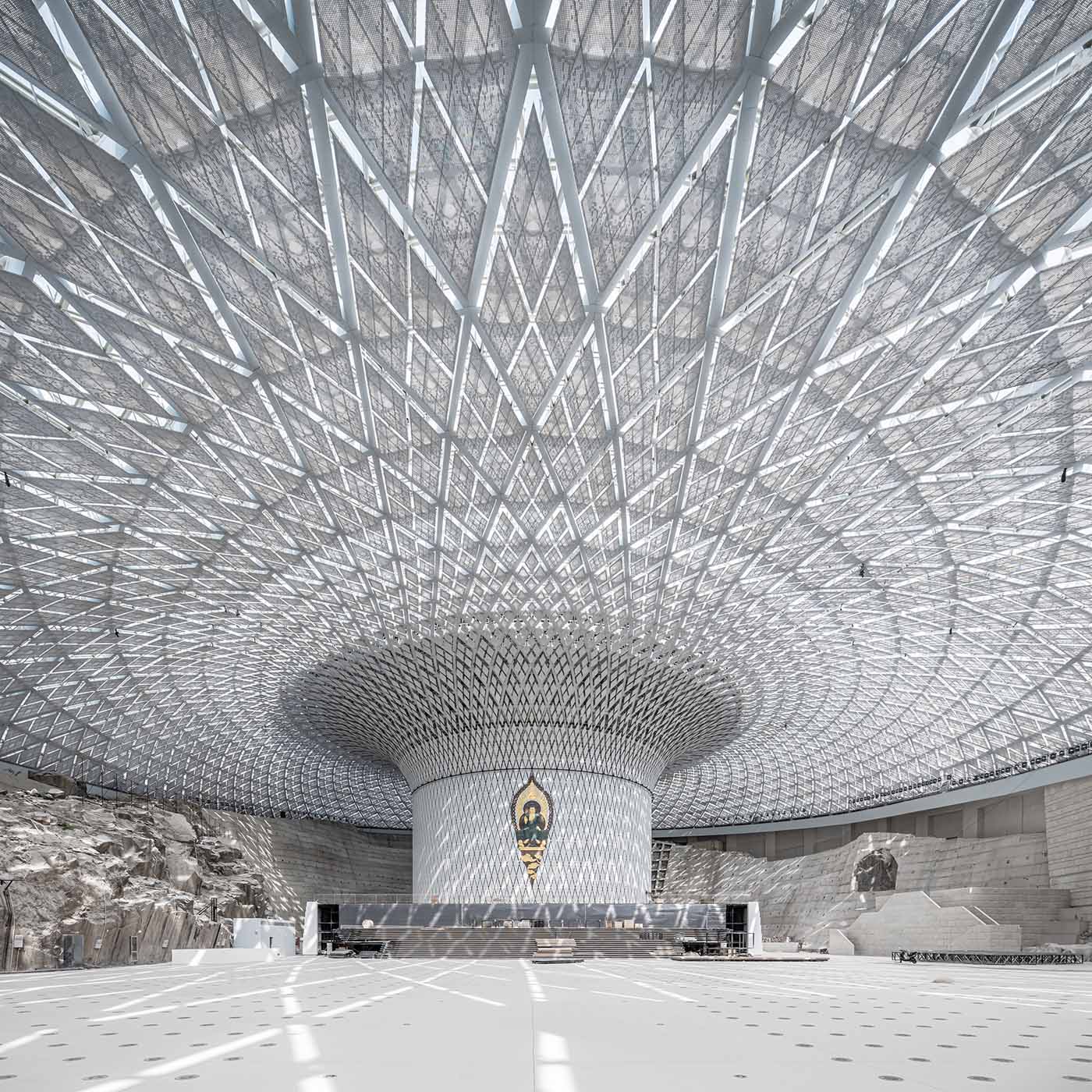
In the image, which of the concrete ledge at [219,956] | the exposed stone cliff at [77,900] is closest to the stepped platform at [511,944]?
the concrete ledge at [219,956]

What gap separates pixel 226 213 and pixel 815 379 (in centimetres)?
1632

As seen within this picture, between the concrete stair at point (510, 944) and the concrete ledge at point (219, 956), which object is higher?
the concrete stair at point (510, 944)

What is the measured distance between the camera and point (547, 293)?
858 inches

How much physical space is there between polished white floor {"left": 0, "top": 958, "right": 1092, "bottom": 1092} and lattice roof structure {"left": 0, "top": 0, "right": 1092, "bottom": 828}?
46.2 feet

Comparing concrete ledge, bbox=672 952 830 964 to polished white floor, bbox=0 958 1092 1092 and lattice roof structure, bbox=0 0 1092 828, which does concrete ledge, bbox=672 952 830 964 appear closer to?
lattice roof structure, bbox=0 0 1092 828

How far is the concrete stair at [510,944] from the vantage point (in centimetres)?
4731

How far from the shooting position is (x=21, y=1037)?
11.7 meters

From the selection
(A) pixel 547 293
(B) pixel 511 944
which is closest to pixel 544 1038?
(A) pixel 547 293

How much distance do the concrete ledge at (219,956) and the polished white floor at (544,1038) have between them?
21.7m

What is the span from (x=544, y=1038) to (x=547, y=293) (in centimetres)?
1618

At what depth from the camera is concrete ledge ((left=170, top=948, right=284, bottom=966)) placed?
41969 millimetres

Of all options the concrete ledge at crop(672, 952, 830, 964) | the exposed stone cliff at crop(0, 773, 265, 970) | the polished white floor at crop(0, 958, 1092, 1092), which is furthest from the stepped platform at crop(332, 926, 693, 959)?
the polished white floor at crop(0, 958, 1092, 1092)

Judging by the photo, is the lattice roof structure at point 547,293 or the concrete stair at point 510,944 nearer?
the lattice roof structure at point 547,293

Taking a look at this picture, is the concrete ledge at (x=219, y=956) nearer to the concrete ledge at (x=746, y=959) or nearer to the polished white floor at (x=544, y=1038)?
the concrete ledge at (x=746, y=959)
